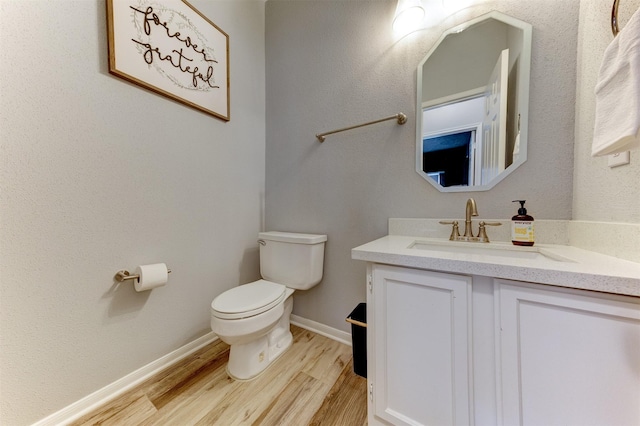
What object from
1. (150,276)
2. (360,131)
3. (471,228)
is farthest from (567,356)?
(150,276)

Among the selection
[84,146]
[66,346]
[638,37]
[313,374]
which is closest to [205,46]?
[84,146]

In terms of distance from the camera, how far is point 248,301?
3.91 feet

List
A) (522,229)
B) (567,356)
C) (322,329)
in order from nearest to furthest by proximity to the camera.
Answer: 1. (567,356)
2. (522,229)
3. (322,329)

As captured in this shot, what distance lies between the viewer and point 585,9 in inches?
34.7

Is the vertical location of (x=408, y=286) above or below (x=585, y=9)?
below

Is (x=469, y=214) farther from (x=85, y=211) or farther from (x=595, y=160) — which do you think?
(x=85, y=211)

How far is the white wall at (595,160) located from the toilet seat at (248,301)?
4.48 ft

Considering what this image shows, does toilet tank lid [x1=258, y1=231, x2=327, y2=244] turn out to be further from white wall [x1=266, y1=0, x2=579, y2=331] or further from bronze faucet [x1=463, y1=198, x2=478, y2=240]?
bronze faucet [x1=463, y1=198, x2=478, y2=240]

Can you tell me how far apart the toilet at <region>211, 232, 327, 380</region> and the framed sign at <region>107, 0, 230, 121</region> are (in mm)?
1050

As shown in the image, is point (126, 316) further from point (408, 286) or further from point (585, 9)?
point (585, 9)

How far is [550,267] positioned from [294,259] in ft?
3.99

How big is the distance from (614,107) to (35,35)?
1.99 meters

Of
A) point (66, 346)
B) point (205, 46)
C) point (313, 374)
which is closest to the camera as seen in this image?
point (66, 346)

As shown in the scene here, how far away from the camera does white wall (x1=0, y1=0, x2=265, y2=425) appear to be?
841mm
